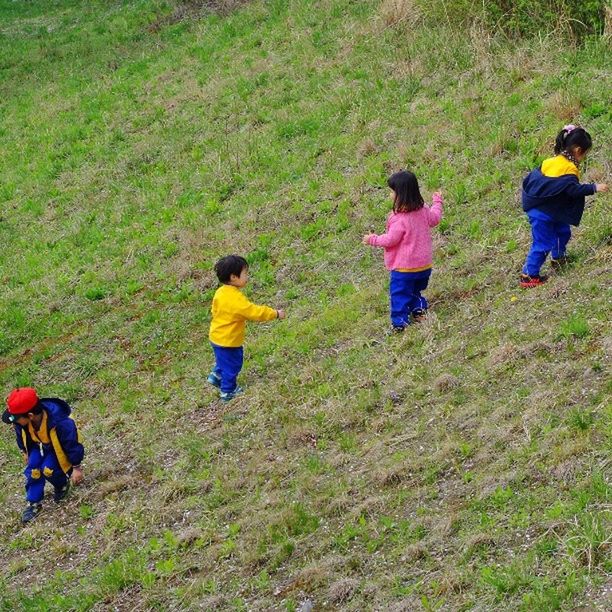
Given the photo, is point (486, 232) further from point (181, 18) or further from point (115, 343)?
point (181, 18)

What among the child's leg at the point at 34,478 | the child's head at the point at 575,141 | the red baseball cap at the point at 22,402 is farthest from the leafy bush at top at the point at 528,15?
the child's leg at the point at 34,478

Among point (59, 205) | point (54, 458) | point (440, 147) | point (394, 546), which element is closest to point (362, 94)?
point (440, 147)

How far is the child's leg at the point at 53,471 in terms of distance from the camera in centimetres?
782

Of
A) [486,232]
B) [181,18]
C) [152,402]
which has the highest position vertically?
[181,18]

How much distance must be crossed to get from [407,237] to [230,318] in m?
1.76

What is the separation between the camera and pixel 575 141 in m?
7.91

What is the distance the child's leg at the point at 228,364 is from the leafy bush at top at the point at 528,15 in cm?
785

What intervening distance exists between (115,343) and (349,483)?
17.6 ft

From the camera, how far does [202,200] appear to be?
14.1 metres

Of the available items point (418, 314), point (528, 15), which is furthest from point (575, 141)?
point (528, 15)

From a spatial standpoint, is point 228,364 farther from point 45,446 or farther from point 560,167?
point 560,167

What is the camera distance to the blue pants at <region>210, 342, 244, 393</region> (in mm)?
8617

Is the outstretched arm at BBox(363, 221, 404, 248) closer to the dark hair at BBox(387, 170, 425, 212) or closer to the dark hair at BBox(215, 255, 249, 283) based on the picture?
the dark hair at BBox(387, 170, 425, 212)

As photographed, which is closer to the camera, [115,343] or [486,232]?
[486,232]
